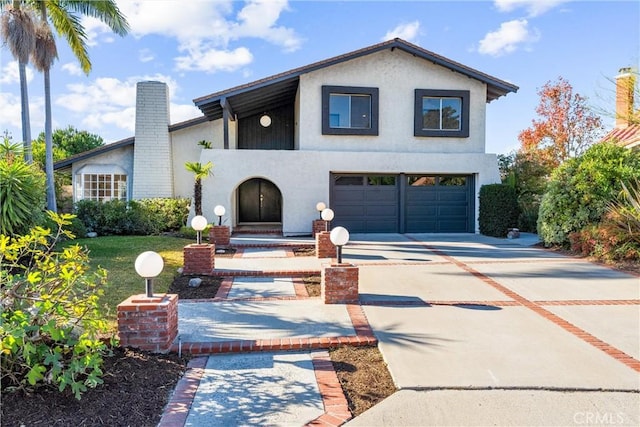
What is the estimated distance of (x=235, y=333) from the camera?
4910 mm

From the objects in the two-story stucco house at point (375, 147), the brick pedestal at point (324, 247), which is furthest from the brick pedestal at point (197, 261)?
the two-story stucco house at point (375, 147)

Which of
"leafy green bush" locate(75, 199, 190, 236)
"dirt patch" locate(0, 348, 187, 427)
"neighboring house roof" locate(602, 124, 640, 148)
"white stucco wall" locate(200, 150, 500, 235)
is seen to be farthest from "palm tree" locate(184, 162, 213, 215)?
"neighboring house roof" locate(602, 124, 640, 148)

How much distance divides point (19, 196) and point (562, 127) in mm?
24943

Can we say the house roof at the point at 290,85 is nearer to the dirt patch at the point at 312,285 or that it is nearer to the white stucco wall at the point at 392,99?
the white stucco wall at the point at 392,99

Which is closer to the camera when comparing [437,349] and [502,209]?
[437,349]

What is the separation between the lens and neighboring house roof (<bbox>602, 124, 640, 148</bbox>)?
43.2 feet

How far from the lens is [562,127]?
22.7 metres

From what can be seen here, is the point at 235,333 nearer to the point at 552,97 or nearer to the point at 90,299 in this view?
the point at 90,299

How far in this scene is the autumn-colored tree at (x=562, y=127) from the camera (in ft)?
73.7

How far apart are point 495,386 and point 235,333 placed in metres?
2.92

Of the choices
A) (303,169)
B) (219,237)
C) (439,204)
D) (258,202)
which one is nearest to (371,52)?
(303,169)

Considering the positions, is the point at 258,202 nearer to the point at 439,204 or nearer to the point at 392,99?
the point at 392,99

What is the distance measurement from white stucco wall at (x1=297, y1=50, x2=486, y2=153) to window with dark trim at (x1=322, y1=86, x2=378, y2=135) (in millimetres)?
214

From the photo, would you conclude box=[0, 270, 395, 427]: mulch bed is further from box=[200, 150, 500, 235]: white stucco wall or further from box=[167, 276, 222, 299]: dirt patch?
box=[200, 150, 500, 235]: white stucco wall
